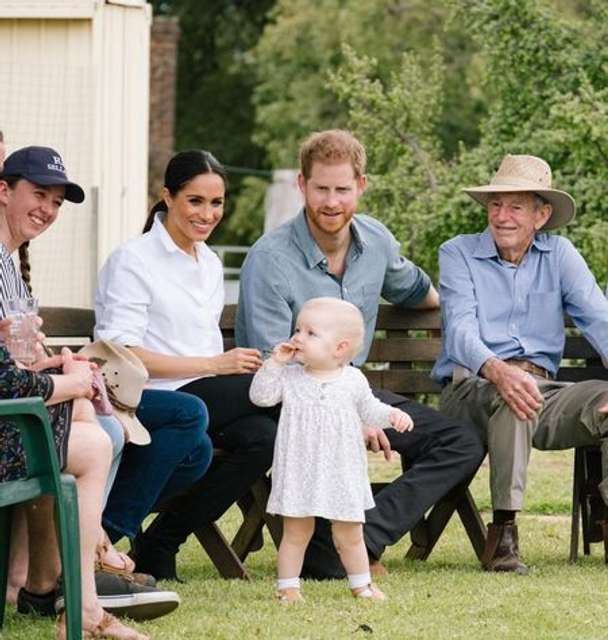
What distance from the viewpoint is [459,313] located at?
23.8 ft

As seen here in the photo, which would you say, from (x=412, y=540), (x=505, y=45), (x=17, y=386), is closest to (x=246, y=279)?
(x=412, y=540)

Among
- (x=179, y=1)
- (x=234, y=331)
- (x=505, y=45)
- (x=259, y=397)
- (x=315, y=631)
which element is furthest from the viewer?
(x=179, y=1)

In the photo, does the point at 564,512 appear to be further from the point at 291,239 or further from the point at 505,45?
the point at 505,45

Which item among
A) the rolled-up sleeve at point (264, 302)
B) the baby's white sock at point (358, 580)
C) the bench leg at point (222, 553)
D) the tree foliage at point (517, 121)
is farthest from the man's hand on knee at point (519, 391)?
the tree foliage at point (517, 121)

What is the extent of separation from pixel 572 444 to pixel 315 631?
6.29 ft

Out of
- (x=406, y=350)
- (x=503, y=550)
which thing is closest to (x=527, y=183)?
(x=406, y=350)

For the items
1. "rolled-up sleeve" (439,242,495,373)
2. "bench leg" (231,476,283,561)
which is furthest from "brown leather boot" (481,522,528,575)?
"bench leg" (231,476,283,561)

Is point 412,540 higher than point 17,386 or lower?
lower

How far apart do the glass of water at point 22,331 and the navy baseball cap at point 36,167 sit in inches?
29.5

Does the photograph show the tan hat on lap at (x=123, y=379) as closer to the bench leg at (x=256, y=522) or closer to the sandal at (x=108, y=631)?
the sandal at (x=108, y=631)

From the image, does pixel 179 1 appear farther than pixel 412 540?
Yes

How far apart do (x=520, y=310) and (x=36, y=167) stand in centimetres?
213

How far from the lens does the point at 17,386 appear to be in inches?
205

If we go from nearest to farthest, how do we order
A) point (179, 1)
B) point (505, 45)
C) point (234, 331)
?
point (234, 331), point (505, 45), point (179, 1)
